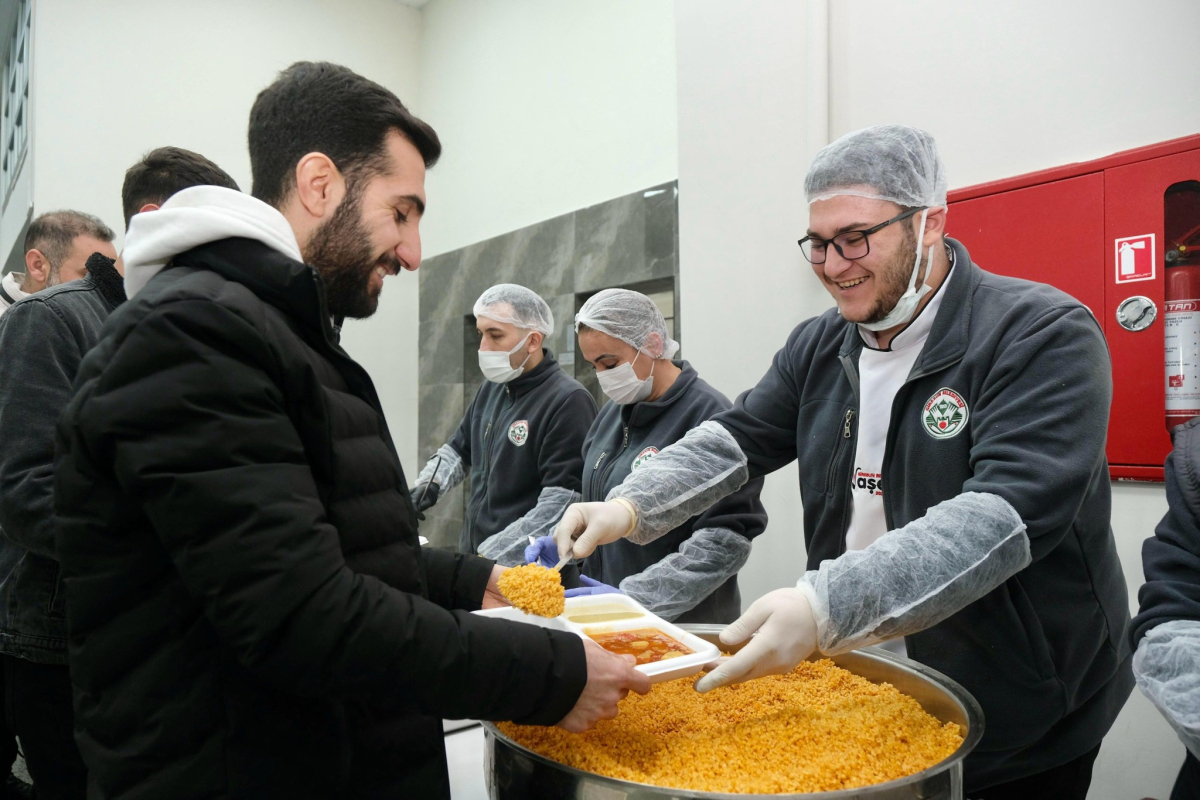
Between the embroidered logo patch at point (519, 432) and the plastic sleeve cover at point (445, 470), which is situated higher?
the embroidered logo patch at point (519, 432)

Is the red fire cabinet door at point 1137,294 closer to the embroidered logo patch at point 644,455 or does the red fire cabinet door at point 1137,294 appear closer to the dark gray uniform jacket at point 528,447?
the embroidered logo patch at point 644,455

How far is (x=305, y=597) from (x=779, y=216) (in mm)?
2685

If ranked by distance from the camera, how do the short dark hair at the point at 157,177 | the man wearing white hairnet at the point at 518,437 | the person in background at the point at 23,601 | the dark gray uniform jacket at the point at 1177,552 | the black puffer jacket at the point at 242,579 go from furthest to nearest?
the man wearing white hairnet at the point at 518,437
the short dark hair at the point at 157,177
the person in background at the point at 23,601
the dark gray uniform jacket at the point at 1177,552
the black puffer jacket at the point at 242,579

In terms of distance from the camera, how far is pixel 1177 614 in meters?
1.21

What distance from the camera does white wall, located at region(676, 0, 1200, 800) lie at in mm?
2289

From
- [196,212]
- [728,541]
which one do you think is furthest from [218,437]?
[728,541]

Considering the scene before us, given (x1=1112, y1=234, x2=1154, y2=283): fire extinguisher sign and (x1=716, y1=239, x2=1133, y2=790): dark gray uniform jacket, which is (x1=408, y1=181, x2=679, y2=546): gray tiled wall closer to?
(x1=1112, y1=234, x2=1154, y2=283): fire extinguisher sign

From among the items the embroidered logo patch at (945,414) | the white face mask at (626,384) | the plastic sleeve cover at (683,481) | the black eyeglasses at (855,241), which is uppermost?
the black eyeglasses at (855,241)

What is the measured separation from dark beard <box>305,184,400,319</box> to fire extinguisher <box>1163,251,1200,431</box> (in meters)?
2.17

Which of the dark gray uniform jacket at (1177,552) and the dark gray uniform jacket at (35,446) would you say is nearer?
the dark gray uniform jacket at (1177,552)

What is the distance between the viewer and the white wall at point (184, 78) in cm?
546

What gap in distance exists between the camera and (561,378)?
10.8 ft

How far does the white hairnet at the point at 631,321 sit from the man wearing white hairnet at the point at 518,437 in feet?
1.54

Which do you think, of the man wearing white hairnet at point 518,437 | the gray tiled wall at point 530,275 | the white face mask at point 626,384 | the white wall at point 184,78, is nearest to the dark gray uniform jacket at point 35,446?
the man wearing white hairnet at point 518,437
